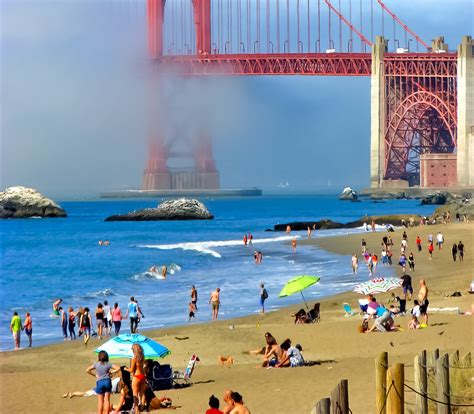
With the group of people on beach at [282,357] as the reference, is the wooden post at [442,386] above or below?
above

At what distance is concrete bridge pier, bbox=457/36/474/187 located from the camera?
10732 centimetres

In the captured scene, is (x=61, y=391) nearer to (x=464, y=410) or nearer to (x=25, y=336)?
(x=464, y=410)

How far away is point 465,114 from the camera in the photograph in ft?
356

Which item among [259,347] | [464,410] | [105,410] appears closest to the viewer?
[464,410]

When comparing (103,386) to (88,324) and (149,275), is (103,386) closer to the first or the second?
(88,324)

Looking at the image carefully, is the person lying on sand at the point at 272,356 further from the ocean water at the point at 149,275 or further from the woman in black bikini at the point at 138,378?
the ocean water at the point at 149,275

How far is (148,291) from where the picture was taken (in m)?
31.1

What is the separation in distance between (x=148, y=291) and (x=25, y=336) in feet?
31.7

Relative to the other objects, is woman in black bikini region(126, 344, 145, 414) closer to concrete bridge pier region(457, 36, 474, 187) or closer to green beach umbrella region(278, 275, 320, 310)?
green beach umbrella region(278, 275, 320, 310)

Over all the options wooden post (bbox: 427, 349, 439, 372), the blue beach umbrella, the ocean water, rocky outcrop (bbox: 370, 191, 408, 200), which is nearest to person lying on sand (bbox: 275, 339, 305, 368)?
the blue beach umbrella

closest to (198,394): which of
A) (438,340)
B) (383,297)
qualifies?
(438,340)

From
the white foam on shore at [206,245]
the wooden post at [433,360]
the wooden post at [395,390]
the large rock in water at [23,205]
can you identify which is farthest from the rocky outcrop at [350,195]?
the wooden post at [395,390]

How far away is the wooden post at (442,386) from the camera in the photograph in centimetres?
880

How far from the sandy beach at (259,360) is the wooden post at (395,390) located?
2131 mm
